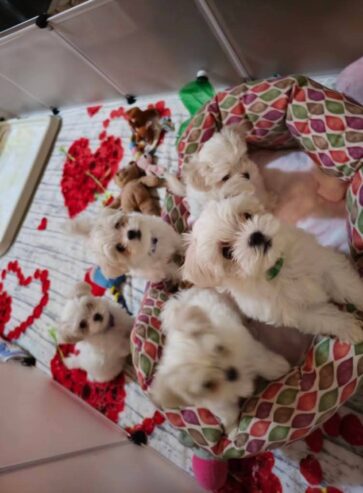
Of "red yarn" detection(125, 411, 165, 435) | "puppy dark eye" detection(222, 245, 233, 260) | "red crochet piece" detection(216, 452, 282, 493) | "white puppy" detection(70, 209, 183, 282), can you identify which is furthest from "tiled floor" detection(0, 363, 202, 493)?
"puppy dark eye" detection(222, 245, 233, 260)

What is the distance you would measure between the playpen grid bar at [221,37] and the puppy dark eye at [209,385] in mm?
1920

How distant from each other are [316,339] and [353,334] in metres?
0.16

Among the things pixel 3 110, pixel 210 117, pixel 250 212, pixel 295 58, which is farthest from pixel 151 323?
pixel 3 110

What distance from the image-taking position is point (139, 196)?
265 cm

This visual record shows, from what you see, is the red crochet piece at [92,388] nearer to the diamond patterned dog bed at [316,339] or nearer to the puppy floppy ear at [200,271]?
the diamond patterned dog bed at [316,339]

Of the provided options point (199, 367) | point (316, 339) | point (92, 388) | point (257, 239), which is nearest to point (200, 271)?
point (257, 239)

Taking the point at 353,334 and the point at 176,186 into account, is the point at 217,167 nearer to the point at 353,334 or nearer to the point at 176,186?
the point at 176,186

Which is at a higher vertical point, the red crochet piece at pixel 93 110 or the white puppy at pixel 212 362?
the red crochet piece at pixel 93 110

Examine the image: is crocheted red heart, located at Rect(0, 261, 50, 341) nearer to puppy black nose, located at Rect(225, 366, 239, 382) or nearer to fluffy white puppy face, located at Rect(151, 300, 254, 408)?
fluffy white puppy face, located at Rect(151, 300, 254, 408)

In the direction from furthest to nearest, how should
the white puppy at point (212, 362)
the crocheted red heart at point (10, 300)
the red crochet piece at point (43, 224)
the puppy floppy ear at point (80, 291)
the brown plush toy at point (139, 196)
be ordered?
1. the red crochet piece at point (43, 224)
2. the crocheted red heart at point (10, 300)
3. the brown plush toy at point (139, 196)
4. the puppy floppy ear at point (80, 291)
5. the white puppy at point (212, 362)

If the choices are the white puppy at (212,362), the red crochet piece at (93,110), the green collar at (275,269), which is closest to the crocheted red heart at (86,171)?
the red crochet piece at (93,110)

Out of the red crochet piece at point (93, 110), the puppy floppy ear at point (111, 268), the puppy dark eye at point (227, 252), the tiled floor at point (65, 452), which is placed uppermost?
the red crochet piece at point (93, 110)

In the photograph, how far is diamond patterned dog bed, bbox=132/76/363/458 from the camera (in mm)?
1452

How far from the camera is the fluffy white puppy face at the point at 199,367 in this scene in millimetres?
1377
